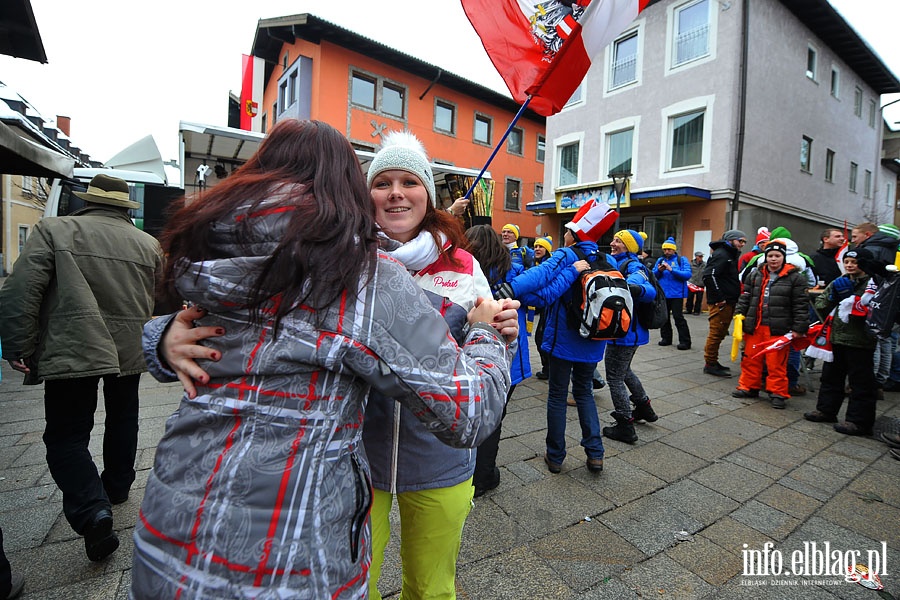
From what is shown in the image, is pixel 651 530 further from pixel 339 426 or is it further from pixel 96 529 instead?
pixel 96 529

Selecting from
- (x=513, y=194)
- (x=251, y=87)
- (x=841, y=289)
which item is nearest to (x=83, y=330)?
(x=841, y=289)

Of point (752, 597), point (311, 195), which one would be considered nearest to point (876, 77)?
point (752, 597)

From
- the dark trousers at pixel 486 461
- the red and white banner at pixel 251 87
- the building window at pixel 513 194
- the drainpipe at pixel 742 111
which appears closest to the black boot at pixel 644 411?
the dark trousers at pixel 486 461

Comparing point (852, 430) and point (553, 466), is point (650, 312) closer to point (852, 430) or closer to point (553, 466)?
point (553, 466)

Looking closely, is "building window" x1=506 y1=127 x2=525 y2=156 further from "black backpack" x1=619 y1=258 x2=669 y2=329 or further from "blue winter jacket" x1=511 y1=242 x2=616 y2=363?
"blue winter jacket" x1=511 y1=242 x2=616 y2=363

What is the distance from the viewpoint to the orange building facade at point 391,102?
18078mm

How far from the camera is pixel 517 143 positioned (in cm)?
2439

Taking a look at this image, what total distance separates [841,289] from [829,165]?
18.4 metres

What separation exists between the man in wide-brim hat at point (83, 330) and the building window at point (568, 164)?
1771 cm

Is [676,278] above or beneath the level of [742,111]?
beneath

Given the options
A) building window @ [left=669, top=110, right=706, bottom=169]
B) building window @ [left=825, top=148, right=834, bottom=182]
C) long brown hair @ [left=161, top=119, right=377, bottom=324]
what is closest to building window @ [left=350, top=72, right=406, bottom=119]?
building window @ [left=669, top=110, right=706, bottom=169]

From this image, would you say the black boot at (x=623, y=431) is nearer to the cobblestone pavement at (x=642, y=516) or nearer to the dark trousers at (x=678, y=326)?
the cobblestone pavement at (x=642, y=516)

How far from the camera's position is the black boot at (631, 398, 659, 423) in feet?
14.0

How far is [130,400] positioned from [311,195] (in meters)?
2.55
